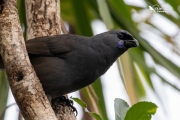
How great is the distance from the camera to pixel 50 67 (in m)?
2.64

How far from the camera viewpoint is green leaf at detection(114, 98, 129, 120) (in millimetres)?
1793

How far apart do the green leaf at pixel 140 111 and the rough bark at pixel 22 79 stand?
438 mm

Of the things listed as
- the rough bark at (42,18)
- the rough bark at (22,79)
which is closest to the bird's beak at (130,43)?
the rough bark at (42,18)

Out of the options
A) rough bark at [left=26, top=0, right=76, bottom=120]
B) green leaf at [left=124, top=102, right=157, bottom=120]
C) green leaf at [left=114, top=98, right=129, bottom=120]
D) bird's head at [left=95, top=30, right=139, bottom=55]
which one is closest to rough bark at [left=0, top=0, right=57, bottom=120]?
green leaf at [left=114, top=98, right=129, bottom=120]

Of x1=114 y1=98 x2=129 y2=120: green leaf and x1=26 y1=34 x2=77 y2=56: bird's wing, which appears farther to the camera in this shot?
x1=26 y1=34 x2=77 y2=56: bird's wing

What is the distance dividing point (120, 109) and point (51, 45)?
1011 millimetres

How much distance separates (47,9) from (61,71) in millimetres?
424

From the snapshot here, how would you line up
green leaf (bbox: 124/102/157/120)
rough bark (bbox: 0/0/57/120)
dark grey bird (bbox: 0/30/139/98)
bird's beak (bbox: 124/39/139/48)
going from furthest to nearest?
bird's beak (bbox: 124/39/139/48)
dark grey bird (bbox: 0/30/139/98)
rough bark (bbox: 0/0/57/120)
green leaf (bbox: 124/102/157/120)

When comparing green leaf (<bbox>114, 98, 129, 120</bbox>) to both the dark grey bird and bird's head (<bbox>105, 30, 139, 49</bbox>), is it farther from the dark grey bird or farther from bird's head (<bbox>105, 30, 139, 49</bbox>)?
bird's head (<bbox>105, 30, 139, 49</bbox>)

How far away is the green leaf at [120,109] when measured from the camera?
179cm

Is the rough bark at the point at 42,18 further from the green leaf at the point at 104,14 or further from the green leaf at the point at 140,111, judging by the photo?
the green leaf at the point at 140,111

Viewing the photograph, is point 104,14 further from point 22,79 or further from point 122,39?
point 22,79

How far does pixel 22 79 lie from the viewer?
2092 mm

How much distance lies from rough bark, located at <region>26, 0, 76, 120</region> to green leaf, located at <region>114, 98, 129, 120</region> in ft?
2.88
